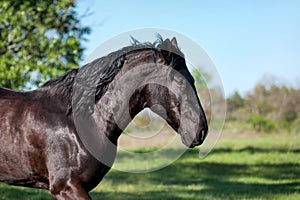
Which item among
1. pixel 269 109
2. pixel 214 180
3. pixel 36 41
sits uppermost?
pixel 36 41

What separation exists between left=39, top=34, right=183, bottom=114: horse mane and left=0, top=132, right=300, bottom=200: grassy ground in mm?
4458

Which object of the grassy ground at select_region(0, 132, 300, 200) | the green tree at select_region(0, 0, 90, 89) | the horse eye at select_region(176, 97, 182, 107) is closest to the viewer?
the horse eye at select_region(176, 97, 182, 107)

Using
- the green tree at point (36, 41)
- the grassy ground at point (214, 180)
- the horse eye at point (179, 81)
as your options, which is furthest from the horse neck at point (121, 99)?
the green tree at point (36, 41)

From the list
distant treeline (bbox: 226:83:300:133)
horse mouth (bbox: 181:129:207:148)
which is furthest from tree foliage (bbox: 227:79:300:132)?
horse mouth (bbox: 181:129:207:148)

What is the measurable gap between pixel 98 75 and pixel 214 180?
7.92 meters

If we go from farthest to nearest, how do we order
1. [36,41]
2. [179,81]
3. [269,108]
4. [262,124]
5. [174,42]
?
[269,108], [262,124], [36,41], [174,42], [179,81]

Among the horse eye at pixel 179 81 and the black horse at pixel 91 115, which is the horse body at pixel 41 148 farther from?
the horse eye at pixel 179 81

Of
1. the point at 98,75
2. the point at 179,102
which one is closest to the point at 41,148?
the point at 98,75

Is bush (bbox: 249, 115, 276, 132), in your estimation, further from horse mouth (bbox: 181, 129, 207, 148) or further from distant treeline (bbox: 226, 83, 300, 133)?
horse mouth (bbox: 181, 129, 207, 148)

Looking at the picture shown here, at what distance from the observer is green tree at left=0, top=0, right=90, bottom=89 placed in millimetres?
11016

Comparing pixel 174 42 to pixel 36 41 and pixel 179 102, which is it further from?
pixel 36 41

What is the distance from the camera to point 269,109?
30125 millimetres

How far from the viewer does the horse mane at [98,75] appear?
4359 mm

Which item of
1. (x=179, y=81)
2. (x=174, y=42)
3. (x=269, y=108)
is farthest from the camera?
(x=269, y=108)
